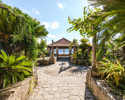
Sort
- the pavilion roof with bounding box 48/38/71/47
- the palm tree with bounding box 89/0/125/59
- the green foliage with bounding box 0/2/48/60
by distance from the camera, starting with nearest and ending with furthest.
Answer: the palm tree with bounding box 89/0/125/59 < the green foliage with bounding box 0/2/48/60 < the pavilion roof with bounding box 48/38/71/47

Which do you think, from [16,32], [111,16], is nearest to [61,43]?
[16,32]

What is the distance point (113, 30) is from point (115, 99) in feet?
5.03

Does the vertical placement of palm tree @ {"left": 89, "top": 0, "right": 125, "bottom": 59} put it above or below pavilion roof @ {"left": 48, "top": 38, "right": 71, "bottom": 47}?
below

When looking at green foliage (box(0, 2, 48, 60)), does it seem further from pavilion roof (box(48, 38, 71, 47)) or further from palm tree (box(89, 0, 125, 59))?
pavilion roof (box(48, 38, 71, 47))

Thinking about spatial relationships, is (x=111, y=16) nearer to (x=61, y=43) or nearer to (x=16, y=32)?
(x=16, y=32)

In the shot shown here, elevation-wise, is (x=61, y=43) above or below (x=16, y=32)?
above

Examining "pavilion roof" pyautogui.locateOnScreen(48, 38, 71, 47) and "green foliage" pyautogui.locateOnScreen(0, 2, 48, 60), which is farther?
"pavilion roof" pyautogui.locateOnScreen(48, 38, 71, 47)

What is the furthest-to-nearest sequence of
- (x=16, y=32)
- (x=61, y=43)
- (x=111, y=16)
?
(x=61, y=43) < (x=16, y=32) < (x=111, y=16)

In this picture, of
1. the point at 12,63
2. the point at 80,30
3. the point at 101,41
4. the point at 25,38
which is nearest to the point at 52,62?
the point at 25,38

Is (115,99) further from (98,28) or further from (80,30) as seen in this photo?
Answer: (80,30)

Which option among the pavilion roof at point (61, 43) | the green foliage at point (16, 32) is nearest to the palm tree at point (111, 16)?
the green foliage at point (16, 32)

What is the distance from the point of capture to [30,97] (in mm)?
2162

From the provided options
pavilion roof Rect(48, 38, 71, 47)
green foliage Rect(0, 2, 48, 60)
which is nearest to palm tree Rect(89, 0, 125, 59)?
green foliage Rect(0, 2, 48, 60)

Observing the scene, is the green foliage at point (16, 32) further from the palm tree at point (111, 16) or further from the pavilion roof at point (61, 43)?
the pavilion roof at point (61, 43)
